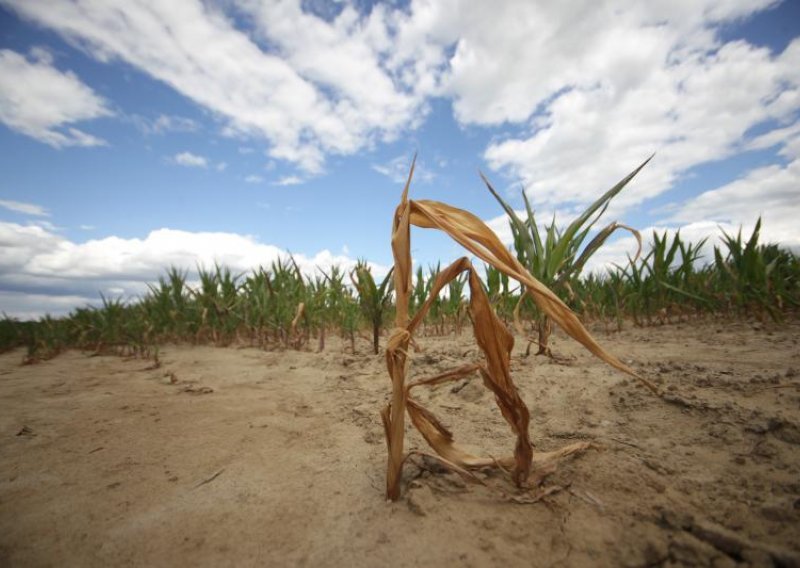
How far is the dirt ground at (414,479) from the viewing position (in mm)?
771

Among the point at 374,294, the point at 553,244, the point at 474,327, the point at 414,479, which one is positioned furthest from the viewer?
the point at 374,294

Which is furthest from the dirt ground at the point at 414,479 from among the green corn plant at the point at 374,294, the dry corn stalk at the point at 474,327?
the green corn plant at the point at 374,294

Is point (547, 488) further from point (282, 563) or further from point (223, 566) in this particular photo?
point (223, 566)

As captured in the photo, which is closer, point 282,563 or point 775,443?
point 282,563

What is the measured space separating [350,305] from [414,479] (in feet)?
9.11

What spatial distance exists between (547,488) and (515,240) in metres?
1.63

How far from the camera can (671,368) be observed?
5.96 ft

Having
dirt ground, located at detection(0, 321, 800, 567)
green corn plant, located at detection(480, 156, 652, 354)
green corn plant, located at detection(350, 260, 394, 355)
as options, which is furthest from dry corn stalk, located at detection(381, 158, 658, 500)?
green corn plant, located at detection(350, 260, 394, 355)

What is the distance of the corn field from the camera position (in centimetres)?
328

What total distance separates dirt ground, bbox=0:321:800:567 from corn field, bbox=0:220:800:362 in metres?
1.49

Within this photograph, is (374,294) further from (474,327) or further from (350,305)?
(474,327)

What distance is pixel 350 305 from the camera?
12.2ft

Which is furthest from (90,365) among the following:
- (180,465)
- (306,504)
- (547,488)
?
(547,488)

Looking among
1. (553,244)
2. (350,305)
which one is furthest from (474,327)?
(350,305)
